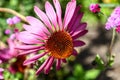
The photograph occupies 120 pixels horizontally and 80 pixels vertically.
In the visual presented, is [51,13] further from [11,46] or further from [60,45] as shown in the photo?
[11,46]

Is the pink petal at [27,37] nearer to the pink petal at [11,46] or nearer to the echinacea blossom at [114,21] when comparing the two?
the echinacea blossom at [114,21]

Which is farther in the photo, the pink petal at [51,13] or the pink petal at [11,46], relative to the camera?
the pink petal at [11,46]

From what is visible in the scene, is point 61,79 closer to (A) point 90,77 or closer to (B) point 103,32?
(A) point 90,77

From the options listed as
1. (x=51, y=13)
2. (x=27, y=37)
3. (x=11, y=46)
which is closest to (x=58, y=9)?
(x=51, y=13)

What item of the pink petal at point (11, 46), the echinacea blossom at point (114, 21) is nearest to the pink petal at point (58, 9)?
the echinacea blossom at point (114, 21)

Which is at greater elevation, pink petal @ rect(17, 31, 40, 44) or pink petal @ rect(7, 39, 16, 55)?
pink petal @ rect(17, 31, 40, 44)

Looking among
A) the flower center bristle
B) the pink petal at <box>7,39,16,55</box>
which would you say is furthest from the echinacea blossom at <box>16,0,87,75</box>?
the pink petal at <box>7,39,16,55</box>

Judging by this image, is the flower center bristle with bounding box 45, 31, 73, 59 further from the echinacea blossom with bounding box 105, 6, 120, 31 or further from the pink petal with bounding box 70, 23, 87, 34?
the echinacea blossom with bounding box 105, 6, 120, 31
